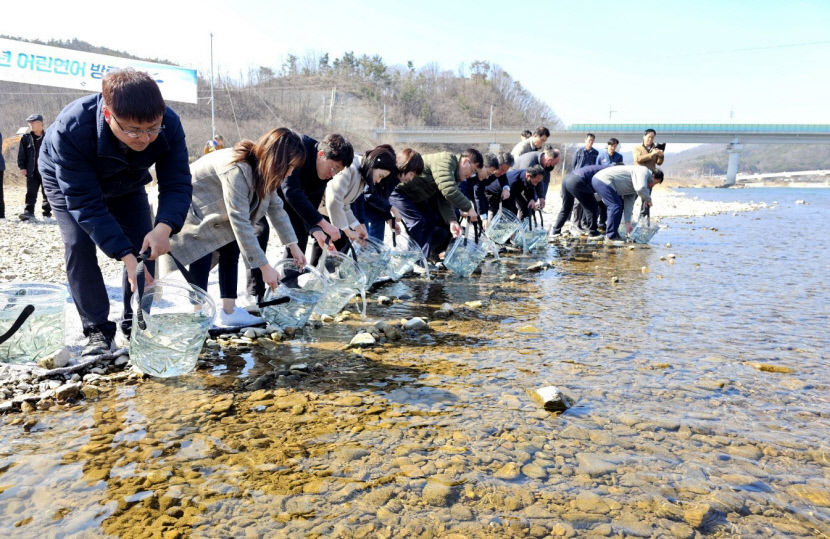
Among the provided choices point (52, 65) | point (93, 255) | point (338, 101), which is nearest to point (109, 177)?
point (93, 255)

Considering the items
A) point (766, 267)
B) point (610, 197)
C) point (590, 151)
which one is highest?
point (590, 151)

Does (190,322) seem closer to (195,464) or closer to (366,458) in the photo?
(195,464)

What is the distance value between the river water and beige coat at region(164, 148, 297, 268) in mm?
710

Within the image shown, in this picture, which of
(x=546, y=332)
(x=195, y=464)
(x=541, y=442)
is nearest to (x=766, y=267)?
(x=546, y=332)

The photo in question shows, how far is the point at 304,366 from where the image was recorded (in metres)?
3.60

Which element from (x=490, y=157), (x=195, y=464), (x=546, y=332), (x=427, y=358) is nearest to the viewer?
(x=195, y=464)

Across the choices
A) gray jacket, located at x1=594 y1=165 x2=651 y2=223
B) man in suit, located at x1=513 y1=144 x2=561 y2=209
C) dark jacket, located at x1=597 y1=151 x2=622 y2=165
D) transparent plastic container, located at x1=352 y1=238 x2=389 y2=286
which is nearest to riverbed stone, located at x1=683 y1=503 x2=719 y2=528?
transparent plastic container, located at x1=352 y1=238 x2=389 y2=286

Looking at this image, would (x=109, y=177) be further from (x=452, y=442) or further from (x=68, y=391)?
(x=452, y=442)

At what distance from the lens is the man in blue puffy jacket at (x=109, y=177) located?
2.79 metres

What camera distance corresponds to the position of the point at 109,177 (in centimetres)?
330

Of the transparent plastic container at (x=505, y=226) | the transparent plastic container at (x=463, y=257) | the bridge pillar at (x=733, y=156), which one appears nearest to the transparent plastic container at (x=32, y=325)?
the transparent plastic container at (x=463, y=257)

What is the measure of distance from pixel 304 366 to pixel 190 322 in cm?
71

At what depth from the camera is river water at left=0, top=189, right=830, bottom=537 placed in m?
2.14

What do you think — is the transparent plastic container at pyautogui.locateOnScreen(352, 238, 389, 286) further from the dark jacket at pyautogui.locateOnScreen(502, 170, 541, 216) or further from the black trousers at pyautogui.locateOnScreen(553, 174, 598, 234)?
the black trousers at pyautogui.locateOnScreen(553, 174, 598, 234)
